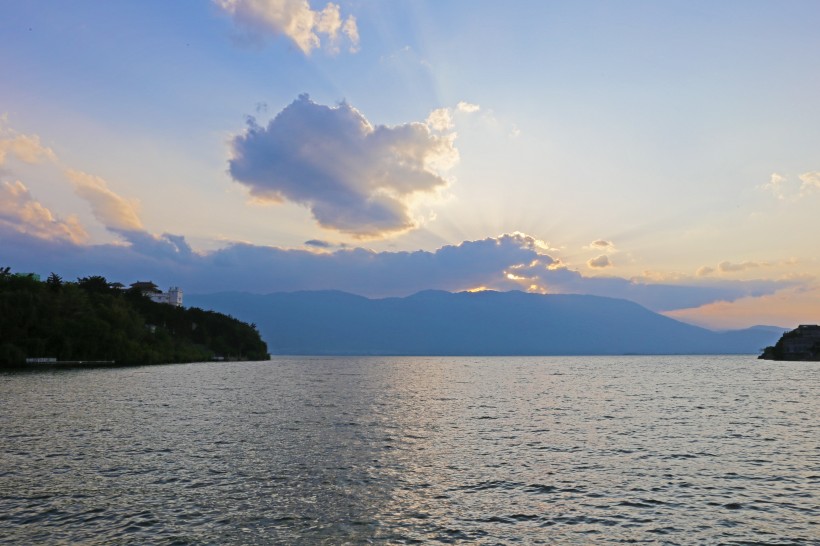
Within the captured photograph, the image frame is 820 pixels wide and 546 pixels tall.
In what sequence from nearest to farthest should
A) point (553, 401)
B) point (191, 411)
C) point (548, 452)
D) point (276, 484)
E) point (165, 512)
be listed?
point (165, 512) < point (276, 484) < point (548, 452) < point (191, 411) < point (553, 401)

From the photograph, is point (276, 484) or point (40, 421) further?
point (40, 421)

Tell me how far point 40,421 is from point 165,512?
40.3 metres

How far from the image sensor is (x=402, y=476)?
118 feet

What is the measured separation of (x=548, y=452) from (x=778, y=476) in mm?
15684

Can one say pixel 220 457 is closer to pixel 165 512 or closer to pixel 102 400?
pixel 165 512

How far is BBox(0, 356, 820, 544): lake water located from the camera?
2522 centimetres

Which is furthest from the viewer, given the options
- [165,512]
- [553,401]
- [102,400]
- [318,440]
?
[553,401]

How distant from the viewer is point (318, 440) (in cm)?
4909

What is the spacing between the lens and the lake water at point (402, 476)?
993 inches

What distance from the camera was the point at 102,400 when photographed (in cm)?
7994

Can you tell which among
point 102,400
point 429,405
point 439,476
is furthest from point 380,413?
point 102,400

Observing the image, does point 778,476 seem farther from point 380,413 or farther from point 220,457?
point 380,413

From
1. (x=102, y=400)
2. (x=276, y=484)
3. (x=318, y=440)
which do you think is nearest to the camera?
(x=276, y=484)

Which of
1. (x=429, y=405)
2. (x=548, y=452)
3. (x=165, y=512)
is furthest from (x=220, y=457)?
(x=429, y=405)
